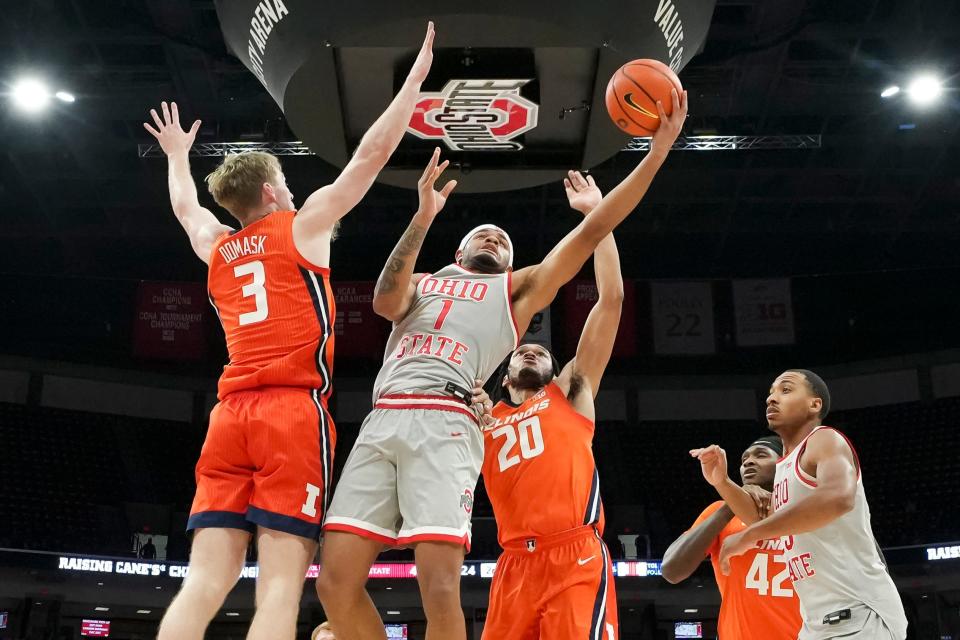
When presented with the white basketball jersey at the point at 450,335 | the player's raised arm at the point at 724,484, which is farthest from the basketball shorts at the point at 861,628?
the white basketball jersey at the point at 450,335

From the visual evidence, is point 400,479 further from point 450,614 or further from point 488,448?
point 488,448

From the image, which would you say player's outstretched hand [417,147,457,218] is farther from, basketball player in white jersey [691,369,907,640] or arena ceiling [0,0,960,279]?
arena ceiling [0,0,960,279]

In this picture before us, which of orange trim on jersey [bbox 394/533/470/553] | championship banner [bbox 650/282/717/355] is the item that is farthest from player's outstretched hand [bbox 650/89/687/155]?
championship banner [bbox 650/282/717/355]

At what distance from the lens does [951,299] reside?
20.2 m

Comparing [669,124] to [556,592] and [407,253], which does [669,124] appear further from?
[556,592]

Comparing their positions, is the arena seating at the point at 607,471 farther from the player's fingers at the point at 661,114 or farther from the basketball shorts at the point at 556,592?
the player's fingers at the point at 661,114

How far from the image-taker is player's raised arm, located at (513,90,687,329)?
377cm

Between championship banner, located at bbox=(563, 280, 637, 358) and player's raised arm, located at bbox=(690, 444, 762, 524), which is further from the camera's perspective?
championship banner, located at bbox=(563, 280, 637, 358)

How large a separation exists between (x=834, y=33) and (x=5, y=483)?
15106mm

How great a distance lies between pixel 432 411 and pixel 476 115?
204 cm

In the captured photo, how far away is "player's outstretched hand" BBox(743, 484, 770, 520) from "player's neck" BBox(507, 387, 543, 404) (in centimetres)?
115

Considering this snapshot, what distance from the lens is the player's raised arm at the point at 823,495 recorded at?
3.58 m

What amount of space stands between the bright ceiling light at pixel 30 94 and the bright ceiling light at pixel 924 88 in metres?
11.5

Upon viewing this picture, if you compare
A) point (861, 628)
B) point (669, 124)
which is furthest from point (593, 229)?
point (861, 628)
